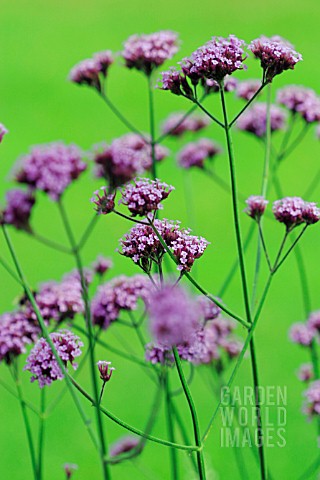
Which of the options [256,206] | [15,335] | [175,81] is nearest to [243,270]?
[256,206]

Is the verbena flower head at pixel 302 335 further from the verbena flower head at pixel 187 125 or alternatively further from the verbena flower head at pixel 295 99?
the verbena flower head at pixel 187 125

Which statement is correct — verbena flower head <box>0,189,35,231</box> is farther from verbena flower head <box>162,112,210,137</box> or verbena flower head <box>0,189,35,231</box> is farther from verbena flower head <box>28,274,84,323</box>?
verbena flower head <box>162,112,210,137</box>

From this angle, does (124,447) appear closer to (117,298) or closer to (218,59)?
(117,298)

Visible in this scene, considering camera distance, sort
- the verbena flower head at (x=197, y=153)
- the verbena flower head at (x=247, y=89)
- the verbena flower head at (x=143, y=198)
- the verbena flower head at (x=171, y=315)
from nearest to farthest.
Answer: the verbena flower head at (x=171, y=315) → the verbena flower head at (x=143, y=198) → the verbena flower head at (x=247, y=89) → the verbena flower head at (x=197, y=153)

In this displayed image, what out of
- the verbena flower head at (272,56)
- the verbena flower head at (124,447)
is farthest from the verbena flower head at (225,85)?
the verbena flower head at (124,447)

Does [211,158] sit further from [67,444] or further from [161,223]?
[67,444]

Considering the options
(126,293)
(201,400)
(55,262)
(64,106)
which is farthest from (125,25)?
(126,293)
